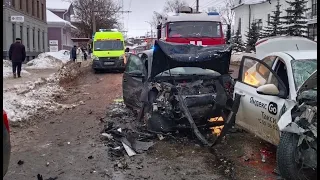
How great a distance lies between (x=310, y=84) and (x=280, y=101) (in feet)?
1.64

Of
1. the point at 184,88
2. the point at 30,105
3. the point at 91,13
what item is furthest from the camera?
the point at 91,13

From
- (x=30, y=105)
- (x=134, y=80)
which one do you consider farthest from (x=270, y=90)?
(x=30, y=105)

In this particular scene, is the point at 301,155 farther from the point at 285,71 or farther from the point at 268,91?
the point at 285,71

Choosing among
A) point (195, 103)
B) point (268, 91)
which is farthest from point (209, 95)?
point (268, 91)

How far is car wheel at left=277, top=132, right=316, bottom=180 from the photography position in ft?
14.5

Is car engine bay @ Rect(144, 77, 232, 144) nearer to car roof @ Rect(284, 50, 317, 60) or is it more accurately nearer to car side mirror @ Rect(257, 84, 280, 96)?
car roof @ Rect(284, 50, 317, 60)

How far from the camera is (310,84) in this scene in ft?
16.0

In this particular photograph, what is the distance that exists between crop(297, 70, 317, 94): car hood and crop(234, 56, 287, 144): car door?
0.33 m

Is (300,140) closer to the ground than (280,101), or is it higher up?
closer to the ground

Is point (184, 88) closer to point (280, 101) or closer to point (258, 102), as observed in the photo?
point (258, 102)

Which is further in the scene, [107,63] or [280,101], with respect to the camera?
[107,63]

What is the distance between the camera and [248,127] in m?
6.16

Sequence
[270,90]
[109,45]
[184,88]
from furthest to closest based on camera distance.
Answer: [109,45], [184,88], [270,90]

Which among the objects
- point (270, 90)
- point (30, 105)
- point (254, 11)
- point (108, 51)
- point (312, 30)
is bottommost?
point (30, 105)
